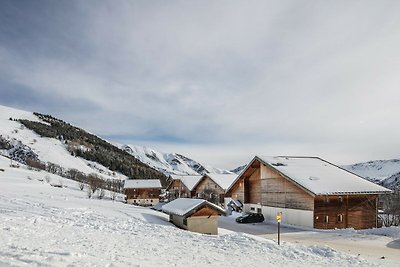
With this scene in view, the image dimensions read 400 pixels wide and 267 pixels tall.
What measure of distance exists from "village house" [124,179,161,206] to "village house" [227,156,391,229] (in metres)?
50.0

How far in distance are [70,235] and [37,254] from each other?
562 centimetres

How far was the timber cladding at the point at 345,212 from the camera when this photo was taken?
31.3 metres

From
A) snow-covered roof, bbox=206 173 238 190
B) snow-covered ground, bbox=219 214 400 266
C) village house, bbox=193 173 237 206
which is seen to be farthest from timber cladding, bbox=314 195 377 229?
snow-covered roof, bbox=206 173 238 190

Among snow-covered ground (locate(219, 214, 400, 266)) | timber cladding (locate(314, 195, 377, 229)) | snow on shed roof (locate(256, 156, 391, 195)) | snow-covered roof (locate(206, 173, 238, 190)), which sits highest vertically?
snow on shed roof (locate(256, 156, 391, 195))

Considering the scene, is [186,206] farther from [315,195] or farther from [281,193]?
[281,193]

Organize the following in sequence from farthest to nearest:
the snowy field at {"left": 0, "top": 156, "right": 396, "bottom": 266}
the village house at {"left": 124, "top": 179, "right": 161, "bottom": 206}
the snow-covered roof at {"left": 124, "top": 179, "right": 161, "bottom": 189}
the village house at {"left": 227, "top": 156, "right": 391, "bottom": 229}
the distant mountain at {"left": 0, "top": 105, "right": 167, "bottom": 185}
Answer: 1. the distant mountain at {"left": 0, "top": 105, "right": 167, "bottom": 185}
2. the snow-covered roof at {"left": 124, "top": 179, "right": 161, "bottom": 189}
3. the village house at {"left": 124, "top": 179, "right": 161, "bottom": 206}
4. the village house at {"left": 227, "top": 156, "right": 391, "bottom": 229}
5. the snowy field at {"left": 0, "top": 156, "right": 396, "bottom": 266}

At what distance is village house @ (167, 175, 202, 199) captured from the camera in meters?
69.4

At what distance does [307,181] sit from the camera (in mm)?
33094

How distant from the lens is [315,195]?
30359 mm

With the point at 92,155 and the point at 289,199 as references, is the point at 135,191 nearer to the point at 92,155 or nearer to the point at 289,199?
the point at 289,199

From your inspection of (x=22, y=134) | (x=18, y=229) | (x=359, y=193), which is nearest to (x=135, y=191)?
(x=359, y=193)

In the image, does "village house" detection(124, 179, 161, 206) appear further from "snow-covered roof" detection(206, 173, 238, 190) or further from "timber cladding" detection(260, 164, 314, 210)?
"timber cladding" detection(260, 164, 314, 210)

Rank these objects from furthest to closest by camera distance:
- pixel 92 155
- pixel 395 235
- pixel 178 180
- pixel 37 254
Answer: pixel 92 155, pixel 178 180, pixel 395 235, pixel 37 254

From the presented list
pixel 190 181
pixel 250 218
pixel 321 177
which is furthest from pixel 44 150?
pixel 321 177
